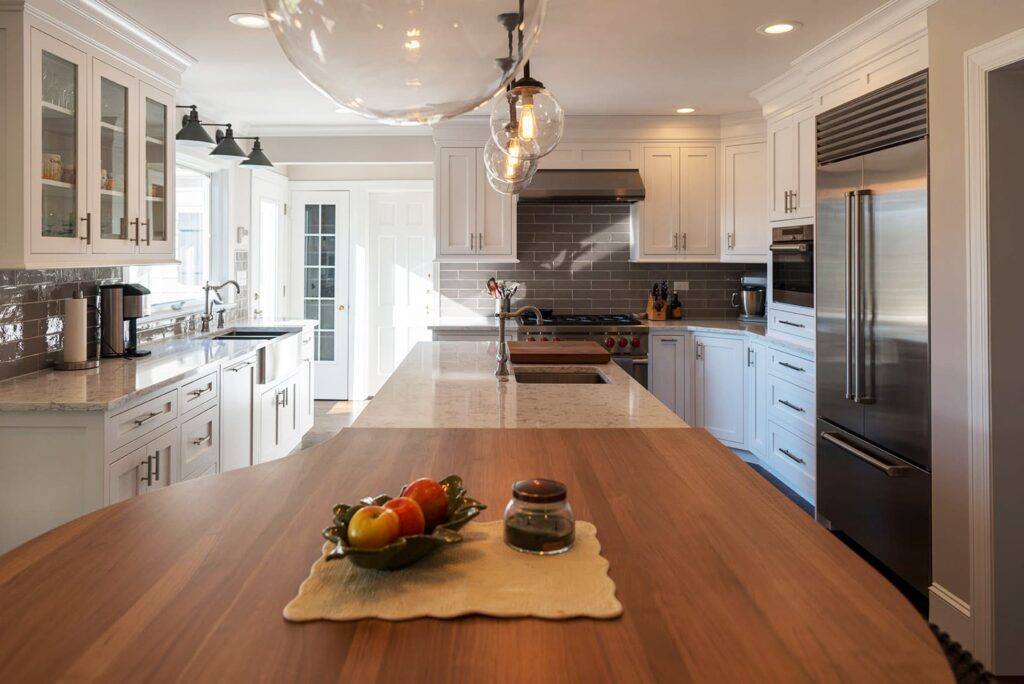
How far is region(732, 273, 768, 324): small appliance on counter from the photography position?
5.76 metres

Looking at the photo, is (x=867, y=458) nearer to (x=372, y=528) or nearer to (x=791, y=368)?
(x=791, y=368)

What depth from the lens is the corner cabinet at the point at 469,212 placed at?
5.59 m

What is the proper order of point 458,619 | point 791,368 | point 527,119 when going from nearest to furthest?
point 458,619
point 527,119
point 791,368

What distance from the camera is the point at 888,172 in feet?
10.0

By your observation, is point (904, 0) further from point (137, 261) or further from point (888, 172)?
point (137, 261)

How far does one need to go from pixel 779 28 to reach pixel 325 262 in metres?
4.72

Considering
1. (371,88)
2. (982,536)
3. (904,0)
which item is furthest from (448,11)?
(904,0)

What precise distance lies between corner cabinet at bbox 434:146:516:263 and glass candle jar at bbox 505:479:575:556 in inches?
178

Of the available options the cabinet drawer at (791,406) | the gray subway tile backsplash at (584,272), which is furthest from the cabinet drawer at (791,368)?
the gray subway tile backsplash at (584,272)

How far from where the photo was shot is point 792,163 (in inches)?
174

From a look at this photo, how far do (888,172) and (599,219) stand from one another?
3068 mm

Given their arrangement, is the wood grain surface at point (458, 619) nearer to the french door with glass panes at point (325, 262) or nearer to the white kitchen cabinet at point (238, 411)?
the white kitchen cabinet at point (238, 411)

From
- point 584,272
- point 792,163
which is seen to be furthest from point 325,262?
point 792,163

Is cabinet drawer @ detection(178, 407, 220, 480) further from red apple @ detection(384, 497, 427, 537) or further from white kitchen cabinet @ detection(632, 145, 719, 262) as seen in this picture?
white kitchen cabinet @ detection(632, 145, 719, 262)
